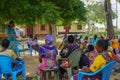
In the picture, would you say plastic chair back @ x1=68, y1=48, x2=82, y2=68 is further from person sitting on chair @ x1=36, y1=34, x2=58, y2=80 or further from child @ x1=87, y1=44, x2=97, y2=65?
child @ x1=87, y1=44, x2=97, y2=65

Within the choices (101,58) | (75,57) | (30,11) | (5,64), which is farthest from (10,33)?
(101,58)

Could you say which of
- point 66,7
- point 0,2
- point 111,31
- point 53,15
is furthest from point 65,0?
point 111,31

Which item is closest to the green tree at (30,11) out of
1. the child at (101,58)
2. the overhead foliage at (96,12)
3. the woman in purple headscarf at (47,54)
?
the woman in purple headscarf at (47,54)

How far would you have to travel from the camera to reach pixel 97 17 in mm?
54969

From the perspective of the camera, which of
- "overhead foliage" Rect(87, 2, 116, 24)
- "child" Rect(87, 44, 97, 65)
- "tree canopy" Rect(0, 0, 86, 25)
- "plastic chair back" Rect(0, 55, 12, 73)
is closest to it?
"plastic chair back" Rect(0, 55, 12, 73)

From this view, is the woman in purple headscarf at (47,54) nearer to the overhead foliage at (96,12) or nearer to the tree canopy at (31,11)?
the tree canopy at (31,11)

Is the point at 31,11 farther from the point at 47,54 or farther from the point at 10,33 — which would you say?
the point at 47,54

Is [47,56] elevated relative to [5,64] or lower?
elevated

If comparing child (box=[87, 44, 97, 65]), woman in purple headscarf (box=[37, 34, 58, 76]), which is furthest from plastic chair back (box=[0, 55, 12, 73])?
child (box=[87, 44, 97, 65])

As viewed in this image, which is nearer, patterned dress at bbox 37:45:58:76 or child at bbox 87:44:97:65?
patterned dress at bbox 37:45:58:76

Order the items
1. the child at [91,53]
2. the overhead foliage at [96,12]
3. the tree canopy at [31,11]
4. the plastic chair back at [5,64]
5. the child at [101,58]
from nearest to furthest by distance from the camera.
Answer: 1. the child at [101,58]
2. the plastic chair back at [5,64]
3. the child at [91,53]
4. the tree canopy at [31,11]
5. the overhead foliage at [96,12]

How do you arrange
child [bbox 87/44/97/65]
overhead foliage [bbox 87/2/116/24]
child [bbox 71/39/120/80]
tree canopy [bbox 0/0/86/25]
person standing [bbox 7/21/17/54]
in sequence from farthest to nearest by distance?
overhead foliage [bbox 87/2/116/24]
tree canopy [bbox 0/0/86/25]
person standing [bbox 7/21/17/54]
child [bbox 87/44/97/65]
child [bbox 71/39/120/80]

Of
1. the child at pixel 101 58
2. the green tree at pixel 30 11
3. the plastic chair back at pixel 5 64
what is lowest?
the plastic chair back at pixel 5 64

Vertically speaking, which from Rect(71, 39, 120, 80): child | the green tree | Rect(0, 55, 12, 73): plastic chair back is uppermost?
the green tree
